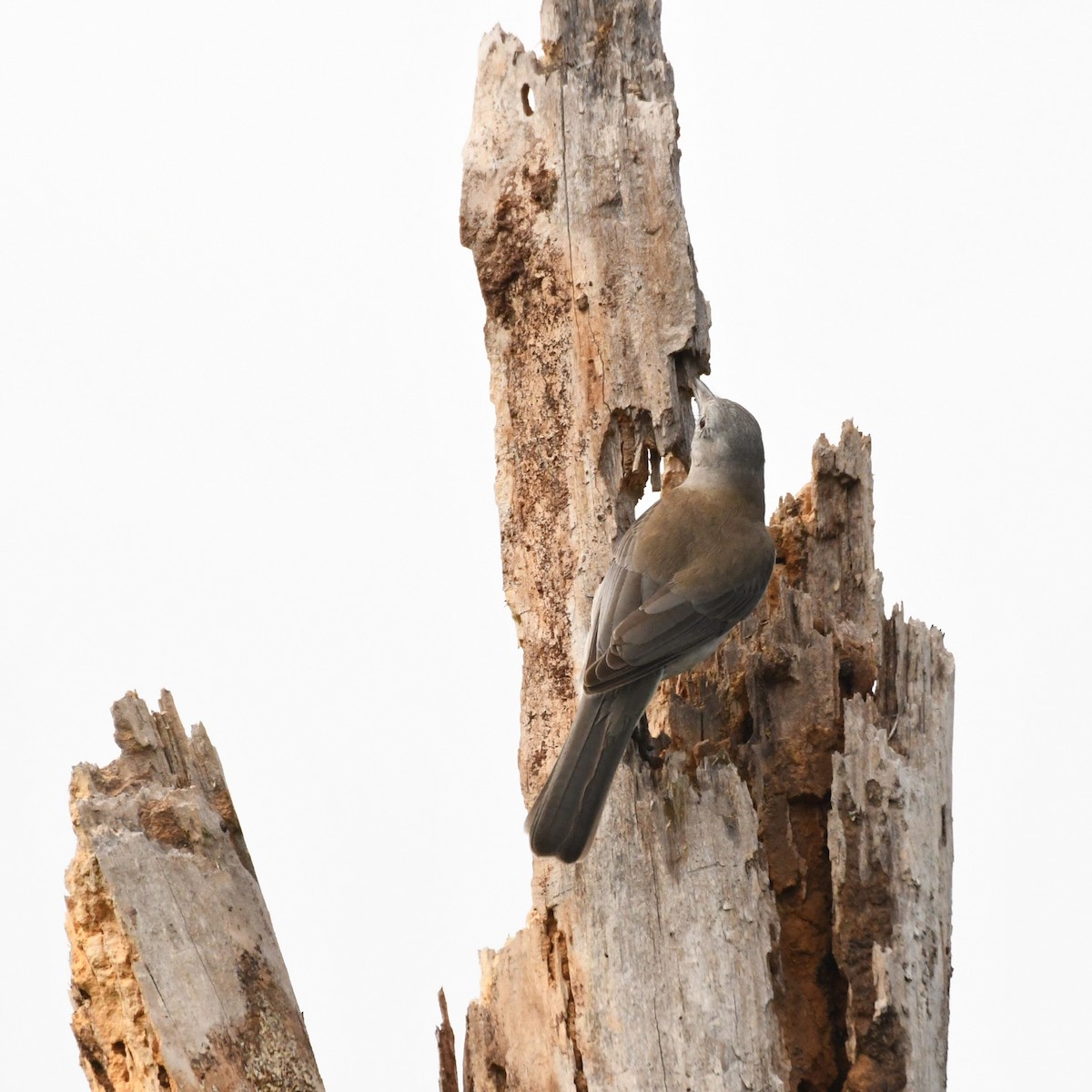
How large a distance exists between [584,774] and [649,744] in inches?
19.2

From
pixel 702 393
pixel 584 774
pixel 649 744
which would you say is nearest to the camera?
pixel 584 774

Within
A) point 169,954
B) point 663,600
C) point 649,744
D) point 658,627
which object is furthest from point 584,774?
point 169,954

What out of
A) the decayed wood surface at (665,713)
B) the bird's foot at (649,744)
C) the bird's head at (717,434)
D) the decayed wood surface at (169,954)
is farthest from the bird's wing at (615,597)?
the decayed wood surface at (169,954)

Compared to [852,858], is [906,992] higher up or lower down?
lower down

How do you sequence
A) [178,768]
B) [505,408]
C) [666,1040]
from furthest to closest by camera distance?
[505,408] → [178,768] → [666,1040]

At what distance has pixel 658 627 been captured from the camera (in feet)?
16.7

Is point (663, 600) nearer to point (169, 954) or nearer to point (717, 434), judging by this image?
point (717, 434)

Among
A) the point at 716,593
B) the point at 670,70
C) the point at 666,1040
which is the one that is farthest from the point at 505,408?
the point at 666,1040

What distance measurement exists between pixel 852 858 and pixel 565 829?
3.18 feet

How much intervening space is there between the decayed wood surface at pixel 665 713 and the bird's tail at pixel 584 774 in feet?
0.60

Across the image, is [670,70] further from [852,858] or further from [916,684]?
[852,858]

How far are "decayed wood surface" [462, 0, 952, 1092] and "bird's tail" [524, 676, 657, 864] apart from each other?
0.18 m

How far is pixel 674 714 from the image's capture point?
17.5 ft

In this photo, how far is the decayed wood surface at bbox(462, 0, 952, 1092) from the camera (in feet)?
15.6
